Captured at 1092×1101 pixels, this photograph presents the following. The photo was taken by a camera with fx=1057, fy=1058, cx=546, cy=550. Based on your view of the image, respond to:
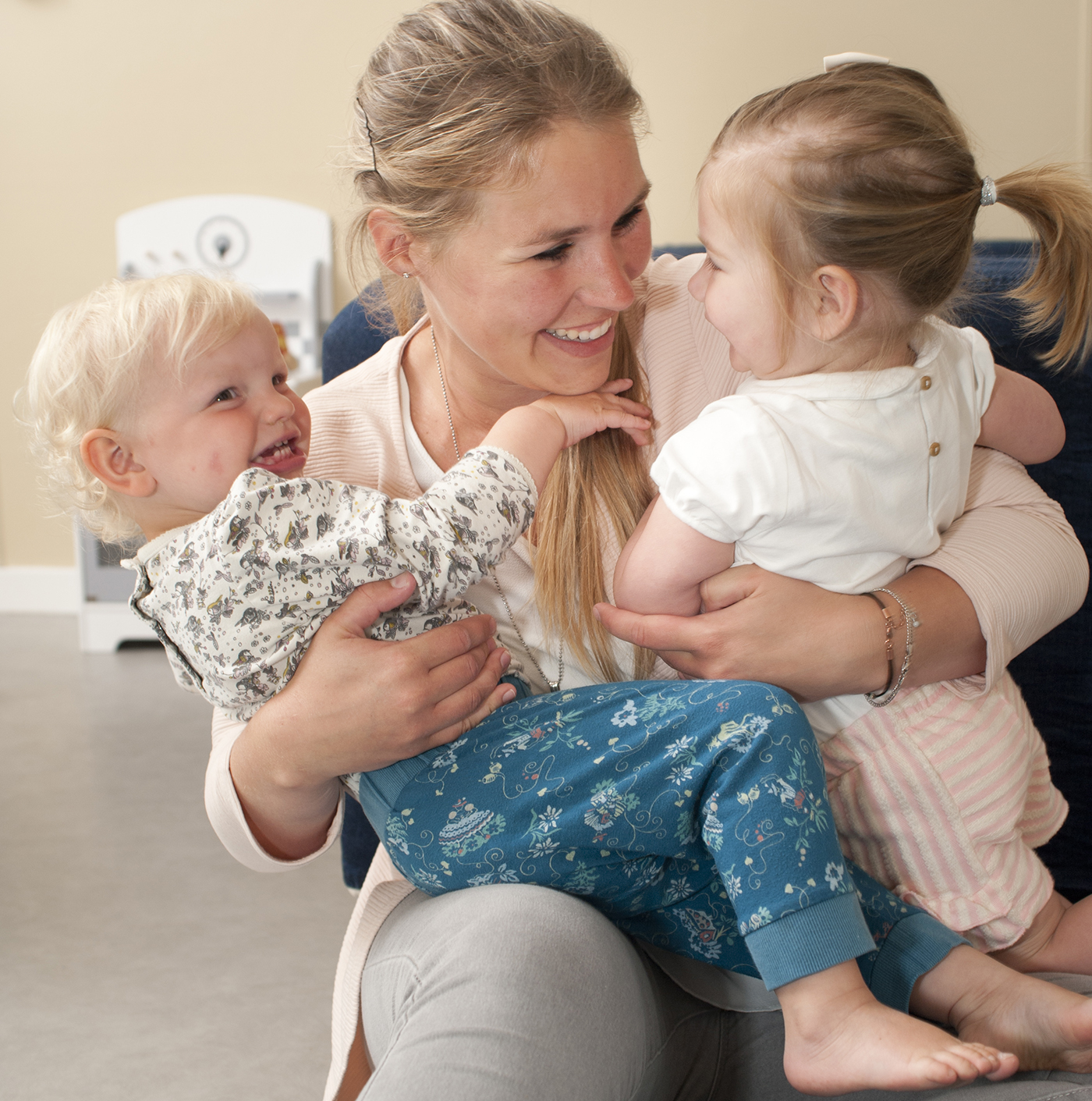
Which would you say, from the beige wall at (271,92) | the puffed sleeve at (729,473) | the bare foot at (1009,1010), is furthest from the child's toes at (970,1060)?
the beige wall at (271,92)

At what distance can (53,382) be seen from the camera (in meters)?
1.13

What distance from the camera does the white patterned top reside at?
3.34 ft

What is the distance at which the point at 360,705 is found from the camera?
103 cm

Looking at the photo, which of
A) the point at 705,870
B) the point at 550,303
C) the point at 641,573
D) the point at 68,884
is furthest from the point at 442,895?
the point at 68,884

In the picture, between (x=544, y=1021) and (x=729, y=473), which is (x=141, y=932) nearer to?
(x=544, y=1021)

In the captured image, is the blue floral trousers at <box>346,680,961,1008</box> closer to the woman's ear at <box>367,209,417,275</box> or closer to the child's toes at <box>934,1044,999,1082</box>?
the child's toes at <box>934,1044,999,1082</box>

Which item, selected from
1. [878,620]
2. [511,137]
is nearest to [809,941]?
[878,620]

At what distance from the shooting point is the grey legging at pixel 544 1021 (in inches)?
31.3

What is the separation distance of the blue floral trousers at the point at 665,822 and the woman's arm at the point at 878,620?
78mm

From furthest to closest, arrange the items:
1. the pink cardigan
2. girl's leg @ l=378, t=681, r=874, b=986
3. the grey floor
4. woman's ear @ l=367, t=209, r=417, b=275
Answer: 1. the grey floor
2. woman's ear @ l=367, t=209, r=417, b=275
3. the pink cardigan
4. girl's leg @ l=378, t=681, r=874, b=986

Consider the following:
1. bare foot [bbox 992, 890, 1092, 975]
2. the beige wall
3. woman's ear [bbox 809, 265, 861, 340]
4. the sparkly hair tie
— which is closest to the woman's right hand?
woman's ear [bbox 809, 265, 861, 340]

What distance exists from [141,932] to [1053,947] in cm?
165

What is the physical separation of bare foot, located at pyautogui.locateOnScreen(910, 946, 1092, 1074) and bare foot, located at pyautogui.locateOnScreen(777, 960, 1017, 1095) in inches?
3.4

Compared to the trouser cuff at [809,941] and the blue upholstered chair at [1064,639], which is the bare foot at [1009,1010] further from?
the blue upholstered chair at [1064,639]
